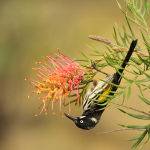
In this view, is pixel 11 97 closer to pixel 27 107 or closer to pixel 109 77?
pixel 27 107

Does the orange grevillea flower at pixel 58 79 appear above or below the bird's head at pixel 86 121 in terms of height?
above

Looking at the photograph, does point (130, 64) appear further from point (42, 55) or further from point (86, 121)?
point (42, 55)

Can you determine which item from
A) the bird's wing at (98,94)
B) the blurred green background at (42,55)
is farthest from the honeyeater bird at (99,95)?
the blurred green background at (42,55)

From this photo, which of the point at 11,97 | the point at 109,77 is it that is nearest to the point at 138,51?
the point at 109,77

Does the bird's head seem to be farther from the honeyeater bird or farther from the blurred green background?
the blurred green background

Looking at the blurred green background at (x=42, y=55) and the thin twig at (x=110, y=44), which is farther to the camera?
the blurred green background at (x=42, y=55)

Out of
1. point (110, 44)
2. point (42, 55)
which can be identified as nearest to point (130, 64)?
point (110, 44)

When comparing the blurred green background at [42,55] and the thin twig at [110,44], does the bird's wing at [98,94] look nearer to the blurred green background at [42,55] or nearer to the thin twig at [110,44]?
the thin twig at [110,44]
